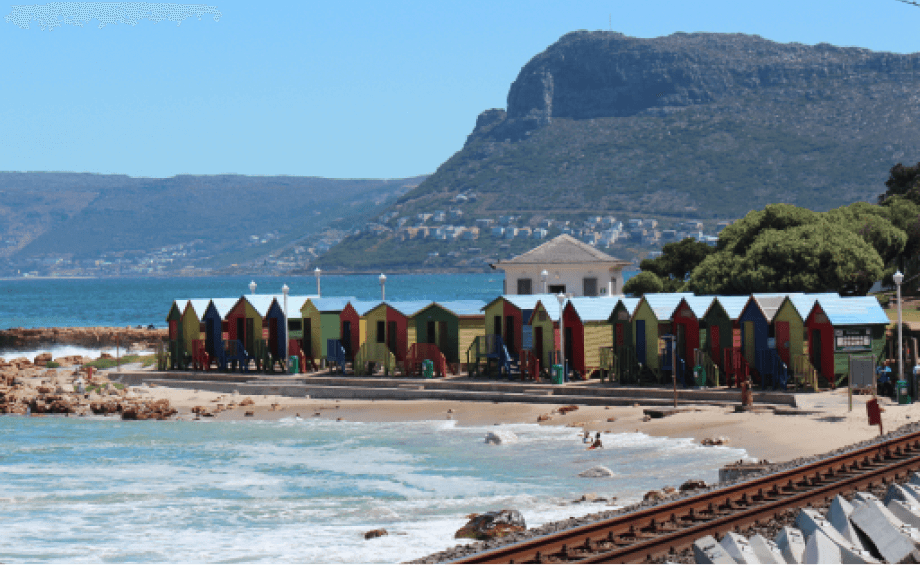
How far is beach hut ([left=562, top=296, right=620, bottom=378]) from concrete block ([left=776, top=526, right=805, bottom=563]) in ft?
78.8

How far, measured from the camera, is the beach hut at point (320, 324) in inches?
1761

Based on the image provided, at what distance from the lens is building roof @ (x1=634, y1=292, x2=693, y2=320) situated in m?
36.0

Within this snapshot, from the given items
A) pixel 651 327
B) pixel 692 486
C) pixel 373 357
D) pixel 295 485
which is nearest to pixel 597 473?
pixel 692 486

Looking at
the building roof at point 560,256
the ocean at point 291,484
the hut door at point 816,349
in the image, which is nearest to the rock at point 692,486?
the ocean at point 291,484

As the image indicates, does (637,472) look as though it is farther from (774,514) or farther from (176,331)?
(176,331)

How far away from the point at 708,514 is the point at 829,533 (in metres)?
2.70

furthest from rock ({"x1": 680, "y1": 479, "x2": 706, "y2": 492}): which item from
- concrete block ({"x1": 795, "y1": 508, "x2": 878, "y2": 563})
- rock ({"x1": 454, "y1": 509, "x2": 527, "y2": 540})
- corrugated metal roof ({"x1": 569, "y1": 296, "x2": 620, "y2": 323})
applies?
corrugated metal roof ({"x1": 569, "y1": 296, "x2": 620, "y2": 323})

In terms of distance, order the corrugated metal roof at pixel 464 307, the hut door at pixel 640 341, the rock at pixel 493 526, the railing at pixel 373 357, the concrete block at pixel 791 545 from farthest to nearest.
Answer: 1. the railing at pixel 373 357
2. the corrugated metal roof at pixel 464 307
3. the hut door at pixel 640 341
4. the rock at pixel 493 526
5. the concrete block at pixel 791 545

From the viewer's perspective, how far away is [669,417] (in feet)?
101

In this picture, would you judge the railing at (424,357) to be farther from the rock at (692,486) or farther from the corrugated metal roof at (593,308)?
the rock at (692,486)

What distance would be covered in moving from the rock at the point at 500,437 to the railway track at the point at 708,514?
33.0 feet

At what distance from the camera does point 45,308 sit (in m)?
176

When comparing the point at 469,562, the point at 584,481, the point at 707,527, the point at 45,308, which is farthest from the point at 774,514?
the point at 45,308

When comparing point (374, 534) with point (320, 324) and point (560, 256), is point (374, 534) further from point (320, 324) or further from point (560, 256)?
point (560, 256)
